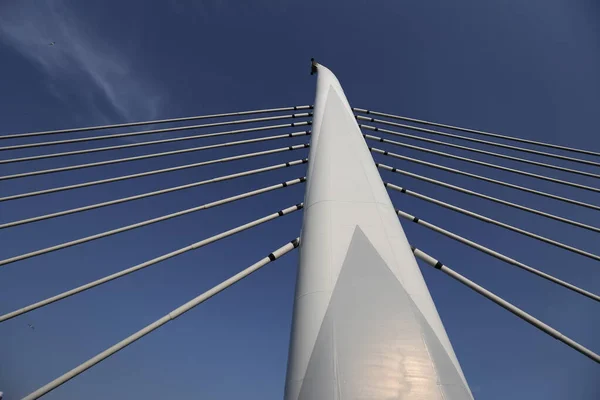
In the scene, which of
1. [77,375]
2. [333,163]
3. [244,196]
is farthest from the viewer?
[244,196]

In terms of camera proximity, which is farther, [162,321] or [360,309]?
[162,321]

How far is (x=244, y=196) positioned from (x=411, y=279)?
12.1ft

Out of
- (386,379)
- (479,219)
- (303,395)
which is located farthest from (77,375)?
(479,219)

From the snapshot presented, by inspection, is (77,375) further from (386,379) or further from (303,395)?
(386,379)

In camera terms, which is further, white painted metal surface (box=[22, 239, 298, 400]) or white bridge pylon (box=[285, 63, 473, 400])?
white painted metal surface (box=[22, 239, 298, 400])

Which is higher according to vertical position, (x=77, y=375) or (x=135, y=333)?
(x=135, y=333)

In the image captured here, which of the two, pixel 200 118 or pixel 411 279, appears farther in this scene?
pixel 200 118

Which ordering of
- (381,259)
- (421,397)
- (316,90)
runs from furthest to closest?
(316,90) → (381,259) → (421,397)

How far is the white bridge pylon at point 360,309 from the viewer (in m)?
3.06

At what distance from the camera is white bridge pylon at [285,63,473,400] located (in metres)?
3.06

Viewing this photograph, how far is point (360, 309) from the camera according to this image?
359cm

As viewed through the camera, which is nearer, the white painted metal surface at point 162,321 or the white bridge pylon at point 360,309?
the white bridge pylon at point 360,309

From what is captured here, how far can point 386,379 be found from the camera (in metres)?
3.00

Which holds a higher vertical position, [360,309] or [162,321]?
[162,321]
